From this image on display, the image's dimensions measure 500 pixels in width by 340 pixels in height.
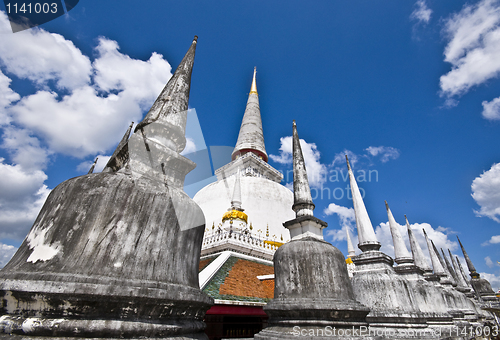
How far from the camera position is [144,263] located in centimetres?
193

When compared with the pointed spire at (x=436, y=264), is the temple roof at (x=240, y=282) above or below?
below

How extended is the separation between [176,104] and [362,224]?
486 cm

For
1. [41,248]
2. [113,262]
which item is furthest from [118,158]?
[113,262]

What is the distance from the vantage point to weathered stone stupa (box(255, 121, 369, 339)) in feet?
9.00

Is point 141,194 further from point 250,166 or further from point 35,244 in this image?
point 250,166

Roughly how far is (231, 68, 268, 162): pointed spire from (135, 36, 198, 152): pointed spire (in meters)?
24.8

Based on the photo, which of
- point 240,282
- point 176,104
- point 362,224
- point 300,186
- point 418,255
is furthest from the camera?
point 418,255

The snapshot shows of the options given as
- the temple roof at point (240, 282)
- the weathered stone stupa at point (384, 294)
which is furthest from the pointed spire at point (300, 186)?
the temple roof at point (240, 282)

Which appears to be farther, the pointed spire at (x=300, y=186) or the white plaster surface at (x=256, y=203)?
the white plaster surface at (x=256, y=203)

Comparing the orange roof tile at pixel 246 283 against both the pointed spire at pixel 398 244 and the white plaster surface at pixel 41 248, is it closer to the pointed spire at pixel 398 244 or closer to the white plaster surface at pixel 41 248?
the pointed spire at pixel 398 244

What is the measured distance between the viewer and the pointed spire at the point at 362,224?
17.7 feet

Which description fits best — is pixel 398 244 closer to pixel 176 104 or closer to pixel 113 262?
pixel 176 104

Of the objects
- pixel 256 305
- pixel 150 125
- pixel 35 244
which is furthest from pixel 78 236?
pixel 256 305

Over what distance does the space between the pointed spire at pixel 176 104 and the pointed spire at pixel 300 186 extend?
2077 millimetres
